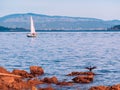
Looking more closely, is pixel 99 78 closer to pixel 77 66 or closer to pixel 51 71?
pixel 51 71

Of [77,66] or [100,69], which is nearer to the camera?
[100,69]

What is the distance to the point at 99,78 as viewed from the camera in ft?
135

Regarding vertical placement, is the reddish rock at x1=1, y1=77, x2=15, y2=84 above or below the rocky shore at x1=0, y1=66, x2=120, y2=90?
above

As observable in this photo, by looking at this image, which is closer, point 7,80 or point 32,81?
point 7,80

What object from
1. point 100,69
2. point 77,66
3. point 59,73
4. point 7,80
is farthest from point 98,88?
point 77,66

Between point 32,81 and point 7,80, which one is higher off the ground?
point 7,80

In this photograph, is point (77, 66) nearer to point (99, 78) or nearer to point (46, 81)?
point (99, 78)

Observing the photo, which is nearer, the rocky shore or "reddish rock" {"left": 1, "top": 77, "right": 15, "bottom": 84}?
the rocky shore

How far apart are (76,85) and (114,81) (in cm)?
530

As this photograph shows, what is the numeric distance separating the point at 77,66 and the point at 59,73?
27.4ft

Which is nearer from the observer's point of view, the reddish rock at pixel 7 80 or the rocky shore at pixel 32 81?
the rocky shore at pixel 32 81

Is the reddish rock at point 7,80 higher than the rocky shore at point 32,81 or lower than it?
higher

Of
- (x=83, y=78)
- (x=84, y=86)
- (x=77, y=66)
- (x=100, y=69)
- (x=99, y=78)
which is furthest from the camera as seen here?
(x=77, y=66)

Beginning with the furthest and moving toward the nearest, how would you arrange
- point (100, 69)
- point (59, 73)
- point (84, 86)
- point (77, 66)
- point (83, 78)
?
point (77, 66) → point (100, 69) → point (59, 73) → point (83, 78) → point (84, 86)
